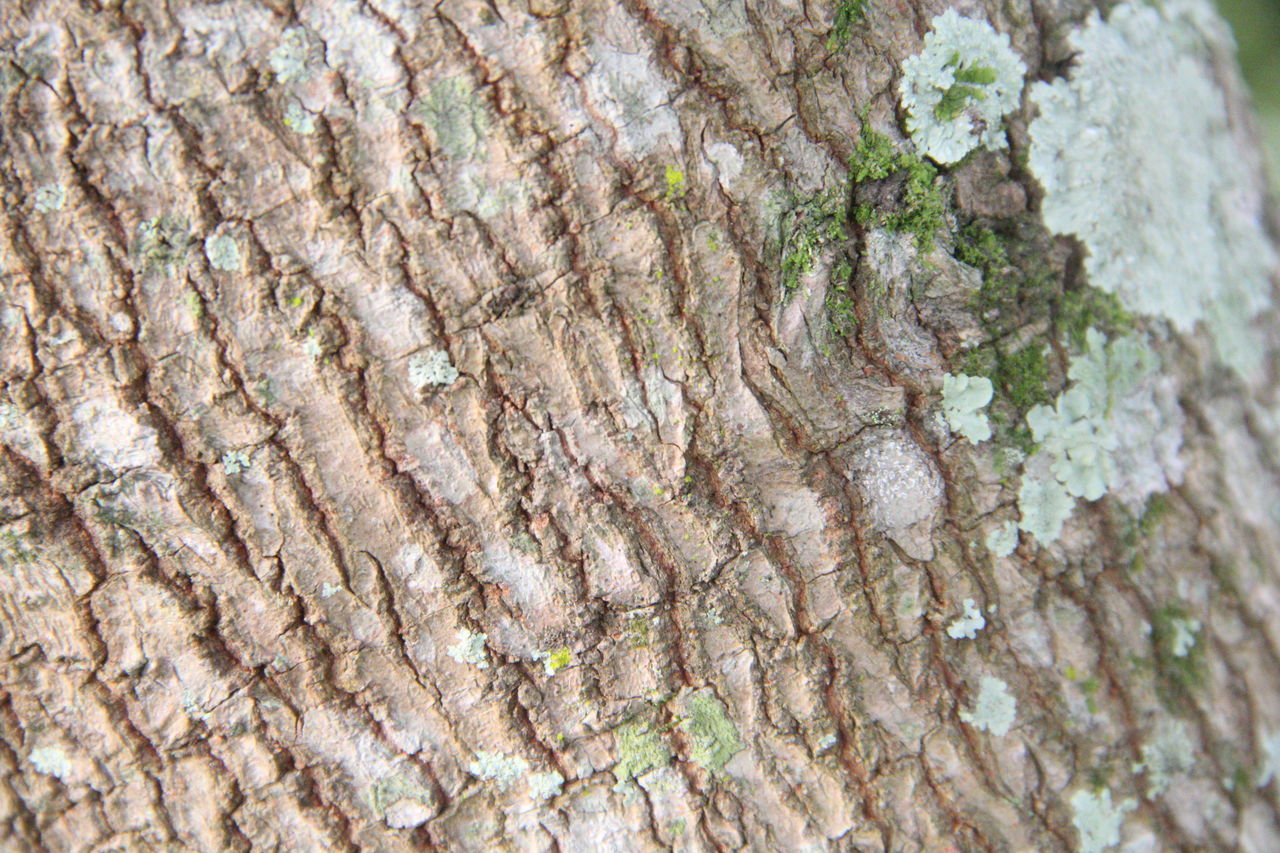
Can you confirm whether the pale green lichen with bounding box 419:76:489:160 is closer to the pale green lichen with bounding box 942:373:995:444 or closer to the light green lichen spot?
the pale green lichen with bounding box 942:373:995:444

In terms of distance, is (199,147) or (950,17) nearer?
(199,147)

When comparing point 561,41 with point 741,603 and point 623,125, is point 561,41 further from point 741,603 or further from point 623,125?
point 741,603

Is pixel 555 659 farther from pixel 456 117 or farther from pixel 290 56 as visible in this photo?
pixel 290 56

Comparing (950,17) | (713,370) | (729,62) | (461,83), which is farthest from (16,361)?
(950,17)

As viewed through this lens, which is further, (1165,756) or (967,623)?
(1165,756)

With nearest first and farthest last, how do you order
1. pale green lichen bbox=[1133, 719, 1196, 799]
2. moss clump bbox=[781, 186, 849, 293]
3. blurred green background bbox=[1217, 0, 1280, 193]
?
moss clump bbox=[781, 186, 849, 293] → pale green lichen bbox=[1133, 719, 1196, 799] → blurred green background bbox=[1217, 0, 1280, 193]

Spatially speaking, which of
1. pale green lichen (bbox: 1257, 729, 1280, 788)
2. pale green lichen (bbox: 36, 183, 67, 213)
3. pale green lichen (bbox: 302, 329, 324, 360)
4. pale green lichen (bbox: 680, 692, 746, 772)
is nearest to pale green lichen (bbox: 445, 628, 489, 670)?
pale green lichen (bbox: 680, 692, 746, 772)

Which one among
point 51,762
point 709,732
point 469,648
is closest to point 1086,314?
point 709,732
